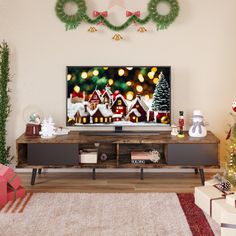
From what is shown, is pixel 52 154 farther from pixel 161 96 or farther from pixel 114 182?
pixel 161 96

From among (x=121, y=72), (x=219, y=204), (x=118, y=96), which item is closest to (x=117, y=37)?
(x=121, y=72)

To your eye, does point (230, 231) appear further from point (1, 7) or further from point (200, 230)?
point (1, 7)

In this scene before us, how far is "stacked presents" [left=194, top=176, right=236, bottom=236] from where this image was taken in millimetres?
3162

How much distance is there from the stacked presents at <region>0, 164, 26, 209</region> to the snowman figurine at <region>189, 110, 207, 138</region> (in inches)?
73.8

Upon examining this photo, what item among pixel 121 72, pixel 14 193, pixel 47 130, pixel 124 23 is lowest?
pixel 14 193

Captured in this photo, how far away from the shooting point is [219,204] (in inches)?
134

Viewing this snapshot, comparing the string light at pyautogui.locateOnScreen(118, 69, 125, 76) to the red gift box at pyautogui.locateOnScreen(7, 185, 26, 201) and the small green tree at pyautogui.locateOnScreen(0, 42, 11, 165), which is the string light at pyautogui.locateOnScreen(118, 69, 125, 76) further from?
the red gift box at pyautogui.locateOnScreen(7, 185, 26, 201)

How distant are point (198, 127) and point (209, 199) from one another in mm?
1294

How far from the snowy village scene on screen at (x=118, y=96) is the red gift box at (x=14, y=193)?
1.03m

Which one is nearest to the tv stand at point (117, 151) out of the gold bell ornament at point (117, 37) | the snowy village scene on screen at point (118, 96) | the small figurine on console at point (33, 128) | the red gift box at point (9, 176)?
the small figurine on console at point (33, 128)

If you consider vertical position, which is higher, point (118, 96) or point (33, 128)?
point (118, 96)

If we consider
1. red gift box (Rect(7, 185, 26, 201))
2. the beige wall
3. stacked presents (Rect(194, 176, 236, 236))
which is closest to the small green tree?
the beige wall

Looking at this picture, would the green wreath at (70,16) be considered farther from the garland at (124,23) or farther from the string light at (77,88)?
the string light at (77,88)

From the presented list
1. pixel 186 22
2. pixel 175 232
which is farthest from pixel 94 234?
pixel 186 22
